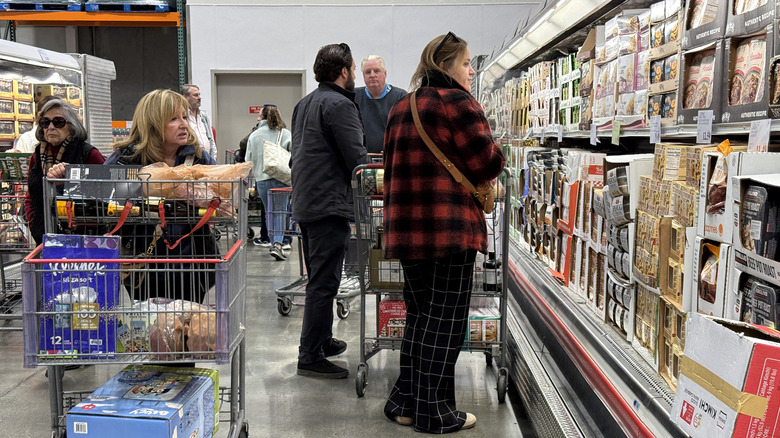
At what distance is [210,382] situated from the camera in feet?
8.84

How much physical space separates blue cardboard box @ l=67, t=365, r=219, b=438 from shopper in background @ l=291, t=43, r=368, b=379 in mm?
1338

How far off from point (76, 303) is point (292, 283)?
11.8 ft

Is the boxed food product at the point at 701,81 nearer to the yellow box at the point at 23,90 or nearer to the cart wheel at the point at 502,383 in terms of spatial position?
the cart wheel at the point at 502,383

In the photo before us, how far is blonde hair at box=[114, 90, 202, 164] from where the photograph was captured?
3014 millimetres

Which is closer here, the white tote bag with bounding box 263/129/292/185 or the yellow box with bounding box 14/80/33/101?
the yellow box with bounding box 14/80/33/101

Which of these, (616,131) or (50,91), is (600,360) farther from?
(50,91)

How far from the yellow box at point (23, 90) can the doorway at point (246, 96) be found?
154 inches

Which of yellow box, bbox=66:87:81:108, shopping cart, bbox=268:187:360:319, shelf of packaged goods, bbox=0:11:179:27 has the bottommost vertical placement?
shopping cart, bbox=268:187:360:319

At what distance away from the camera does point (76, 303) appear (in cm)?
240

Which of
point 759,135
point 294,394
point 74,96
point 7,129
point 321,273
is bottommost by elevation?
point 294,394

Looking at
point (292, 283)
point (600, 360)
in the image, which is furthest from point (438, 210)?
point (292, 283)

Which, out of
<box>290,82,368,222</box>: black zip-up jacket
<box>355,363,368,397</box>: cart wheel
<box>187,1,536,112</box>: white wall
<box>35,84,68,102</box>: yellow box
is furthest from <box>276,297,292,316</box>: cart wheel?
<box>187,1,536,112</box>: white wall

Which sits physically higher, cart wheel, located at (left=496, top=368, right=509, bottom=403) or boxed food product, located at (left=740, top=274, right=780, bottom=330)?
boxed food product, located at (left=740, top=274, right=780, bottom=330)

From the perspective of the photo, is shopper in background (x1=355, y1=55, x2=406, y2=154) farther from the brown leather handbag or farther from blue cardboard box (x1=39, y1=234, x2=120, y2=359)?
blue cardboard box (x1=39, y1=234, x2=120, y2=359)
